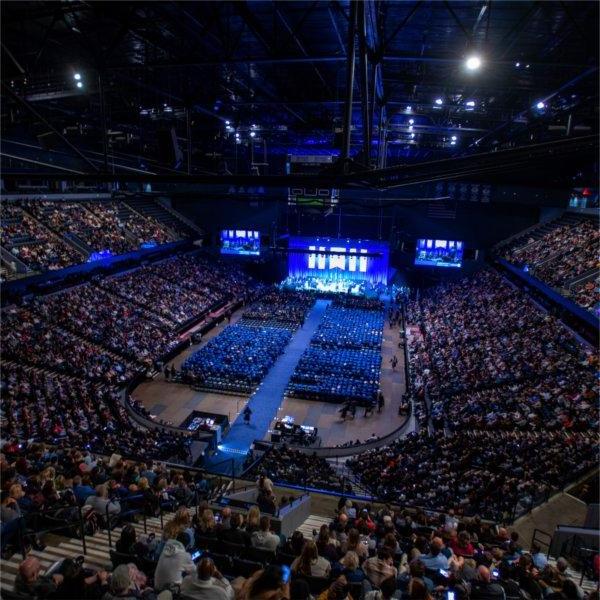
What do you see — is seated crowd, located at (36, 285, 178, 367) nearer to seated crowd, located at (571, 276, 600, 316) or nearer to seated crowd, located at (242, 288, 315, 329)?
seated crowd, located at (242, 288, 315, 329)

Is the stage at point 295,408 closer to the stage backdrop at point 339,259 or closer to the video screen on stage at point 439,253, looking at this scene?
the video screen on stage at point 439,253

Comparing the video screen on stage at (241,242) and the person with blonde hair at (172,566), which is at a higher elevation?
the video screen on stage at (241,242)

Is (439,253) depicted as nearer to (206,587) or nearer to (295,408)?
(295,408)

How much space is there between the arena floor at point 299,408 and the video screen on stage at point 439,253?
18033 millimetres

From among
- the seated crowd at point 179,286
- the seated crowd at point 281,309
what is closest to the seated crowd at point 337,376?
the seated crowd at point 281,309

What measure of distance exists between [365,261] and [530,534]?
32.5m

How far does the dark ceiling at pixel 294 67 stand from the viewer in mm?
8914

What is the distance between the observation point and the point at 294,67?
15.1m

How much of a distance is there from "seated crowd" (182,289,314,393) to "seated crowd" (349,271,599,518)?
26.7 feet

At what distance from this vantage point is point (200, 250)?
43.0 meters

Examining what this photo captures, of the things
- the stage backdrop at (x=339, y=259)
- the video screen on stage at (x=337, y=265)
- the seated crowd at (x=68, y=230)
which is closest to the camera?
the seated crowd at (x=68, y=230)

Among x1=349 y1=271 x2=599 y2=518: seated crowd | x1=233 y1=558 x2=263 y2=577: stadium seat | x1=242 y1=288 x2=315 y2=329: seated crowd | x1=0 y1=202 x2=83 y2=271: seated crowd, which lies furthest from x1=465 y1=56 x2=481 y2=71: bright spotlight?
x1=242 y1=288 x2=315 y2=329: seated crowd

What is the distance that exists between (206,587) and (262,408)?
17403mm

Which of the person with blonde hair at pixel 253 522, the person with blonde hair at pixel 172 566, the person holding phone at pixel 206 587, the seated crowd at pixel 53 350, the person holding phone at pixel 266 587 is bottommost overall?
the person with blonde hair at pixel 253 522
